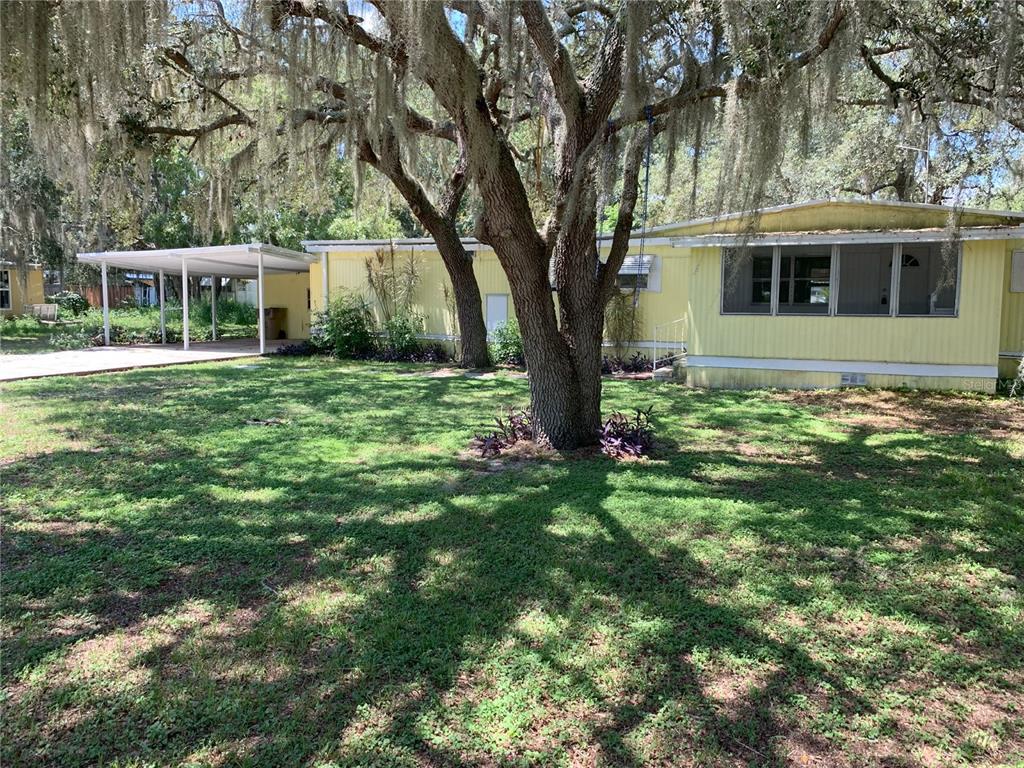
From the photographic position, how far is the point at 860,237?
9.84 m

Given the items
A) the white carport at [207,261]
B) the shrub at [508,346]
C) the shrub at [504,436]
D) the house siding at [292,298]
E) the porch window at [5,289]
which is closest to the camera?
the shrub at [504,436]

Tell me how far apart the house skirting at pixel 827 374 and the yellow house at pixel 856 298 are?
0.6 inches

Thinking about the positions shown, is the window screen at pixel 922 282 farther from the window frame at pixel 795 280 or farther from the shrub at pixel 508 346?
the shrub at pixel 508 346

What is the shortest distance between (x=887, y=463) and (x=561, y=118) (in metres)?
4.39

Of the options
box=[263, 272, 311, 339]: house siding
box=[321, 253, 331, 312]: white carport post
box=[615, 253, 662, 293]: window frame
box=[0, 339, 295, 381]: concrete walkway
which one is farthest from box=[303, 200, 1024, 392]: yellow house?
box=[263, 272, 311, 339]: house siding

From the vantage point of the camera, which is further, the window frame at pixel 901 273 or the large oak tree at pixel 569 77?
the window frame at pixel 901 273

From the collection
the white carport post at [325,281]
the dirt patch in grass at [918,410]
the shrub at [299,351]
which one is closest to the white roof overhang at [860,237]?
the dirt patch in grass at [918,410]

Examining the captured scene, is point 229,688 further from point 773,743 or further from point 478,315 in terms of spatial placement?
point 478,315

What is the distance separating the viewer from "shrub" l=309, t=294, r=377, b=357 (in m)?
15.3

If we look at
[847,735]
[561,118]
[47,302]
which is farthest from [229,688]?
[47,302]

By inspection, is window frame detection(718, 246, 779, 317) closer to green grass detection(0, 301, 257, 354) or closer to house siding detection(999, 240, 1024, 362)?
house siding detection(999, 240, 1024, 362)

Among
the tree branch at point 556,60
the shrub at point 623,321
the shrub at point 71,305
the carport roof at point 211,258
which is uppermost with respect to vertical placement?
the tree branch at point 556,60

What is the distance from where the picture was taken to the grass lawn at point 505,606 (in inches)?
92.2

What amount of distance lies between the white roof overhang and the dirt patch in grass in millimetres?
2273
